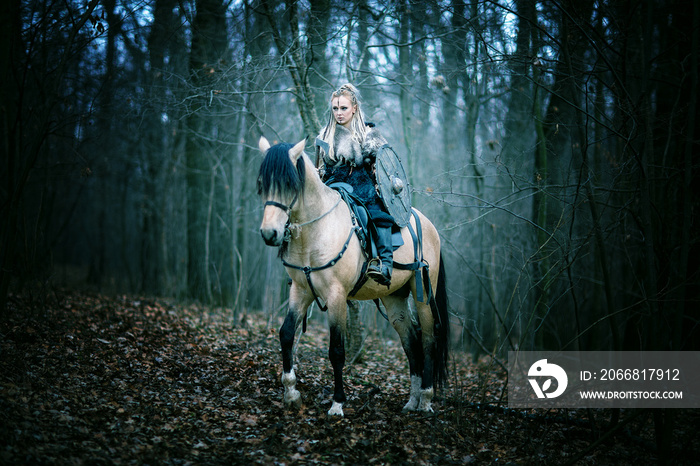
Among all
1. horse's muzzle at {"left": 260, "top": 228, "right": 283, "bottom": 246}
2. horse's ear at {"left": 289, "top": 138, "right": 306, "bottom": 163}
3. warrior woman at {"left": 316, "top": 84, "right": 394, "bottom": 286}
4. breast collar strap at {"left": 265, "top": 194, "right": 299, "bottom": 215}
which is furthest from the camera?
warrior woman at {"left": 316, "top": 84, "right": 394, "bottom": 286}

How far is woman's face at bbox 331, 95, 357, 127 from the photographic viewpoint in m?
5.37

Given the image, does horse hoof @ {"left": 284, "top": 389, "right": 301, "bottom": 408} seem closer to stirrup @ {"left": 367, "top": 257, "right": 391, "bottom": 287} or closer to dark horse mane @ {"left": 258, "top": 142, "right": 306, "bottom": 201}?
stirrup @ {"left": 367, "top": 257, "right": 391, "bottom": 287}

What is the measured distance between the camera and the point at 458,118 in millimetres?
13008

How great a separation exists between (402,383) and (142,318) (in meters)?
5.25

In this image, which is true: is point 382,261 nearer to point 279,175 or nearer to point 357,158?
point 357,158

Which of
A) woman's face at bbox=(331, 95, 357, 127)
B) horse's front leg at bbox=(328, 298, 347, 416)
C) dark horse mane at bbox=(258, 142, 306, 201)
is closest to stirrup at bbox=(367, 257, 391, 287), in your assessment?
horse's front leg at bbox=(328, 298, 347, 416)

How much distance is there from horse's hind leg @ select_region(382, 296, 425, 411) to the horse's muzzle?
2504 mm

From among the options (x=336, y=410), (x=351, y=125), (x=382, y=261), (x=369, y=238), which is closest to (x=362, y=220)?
(x=369, y=238)

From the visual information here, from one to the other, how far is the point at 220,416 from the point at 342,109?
382cm

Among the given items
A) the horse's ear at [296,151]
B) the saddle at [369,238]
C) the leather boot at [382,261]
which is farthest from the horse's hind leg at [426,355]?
the horse's ear at [296,151]

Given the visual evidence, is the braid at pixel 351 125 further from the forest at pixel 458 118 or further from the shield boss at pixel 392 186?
the forest at pixel 458 118

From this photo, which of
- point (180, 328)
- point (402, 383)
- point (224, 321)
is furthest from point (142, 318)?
point (402, 383)

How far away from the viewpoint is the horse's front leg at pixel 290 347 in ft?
16.1

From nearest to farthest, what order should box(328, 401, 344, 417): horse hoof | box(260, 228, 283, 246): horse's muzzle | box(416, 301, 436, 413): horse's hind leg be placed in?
box(260, 228, 283, 246): horse's muzzle → box(328, 401, 344, 417): horse hoof → box(416, 301, 436, 413): horse's hind leg
